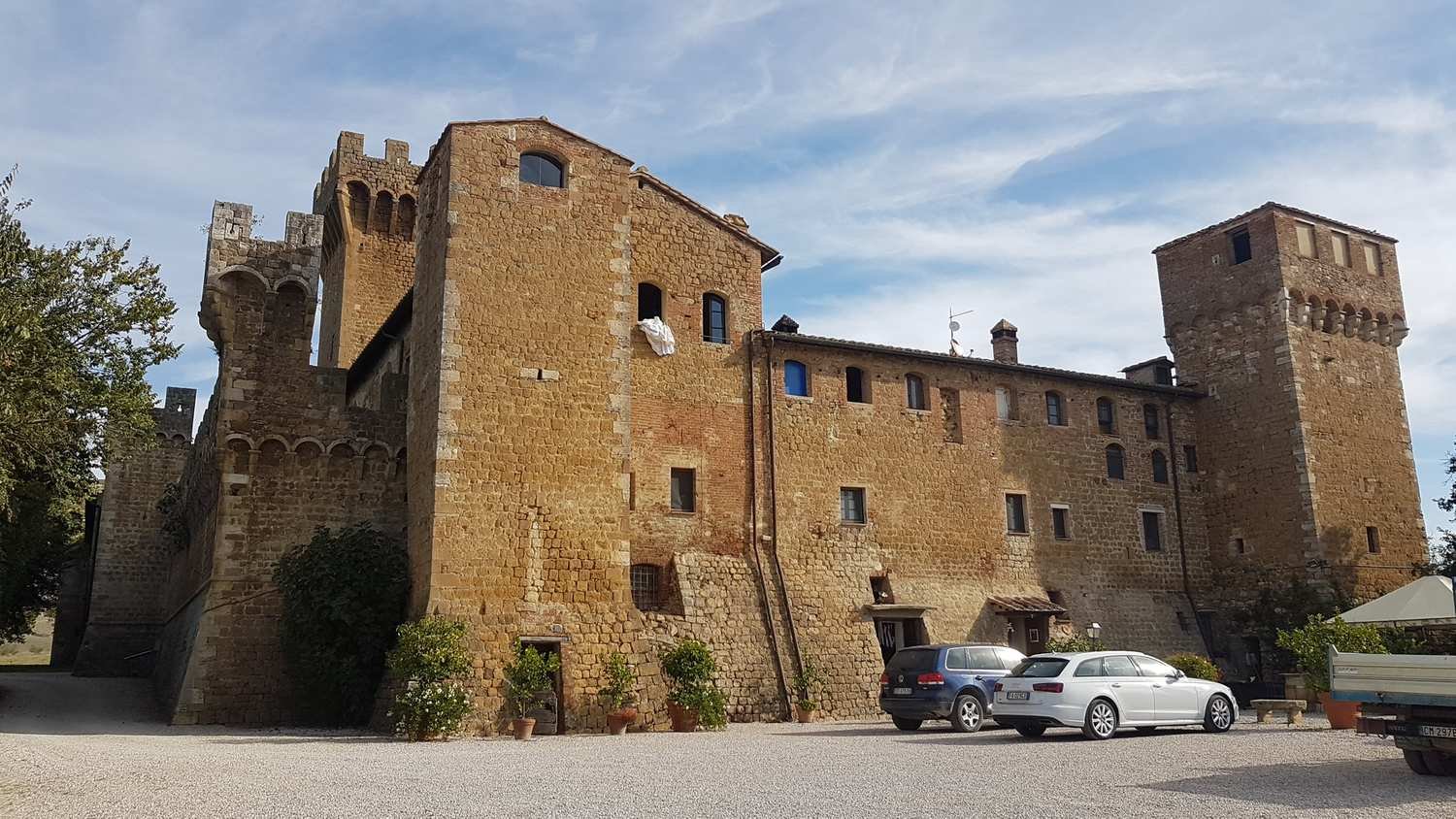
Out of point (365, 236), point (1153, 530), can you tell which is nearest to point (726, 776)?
point (1153, 530)

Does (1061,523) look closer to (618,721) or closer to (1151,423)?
(1151,423)

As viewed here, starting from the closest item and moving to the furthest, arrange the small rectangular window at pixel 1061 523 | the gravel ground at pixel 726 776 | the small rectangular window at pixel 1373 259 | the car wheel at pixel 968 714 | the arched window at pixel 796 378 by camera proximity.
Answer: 1. the gravel ground at pixel 726 776
2. the car wheel at pixel 968 714
3. the arched window at pixel 796 378
4. the small rectangular window at pixel 1061 523
5. the small rectangular window at pixel 1373 259

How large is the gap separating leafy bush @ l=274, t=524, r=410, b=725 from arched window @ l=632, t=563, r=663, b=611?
514 centimetres

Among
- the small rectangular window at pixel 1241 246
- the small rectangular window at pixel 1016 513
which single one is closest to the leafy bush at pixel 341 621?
the small rectangular window at pixel 1016 513

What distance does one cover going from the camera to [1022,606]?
29109mm

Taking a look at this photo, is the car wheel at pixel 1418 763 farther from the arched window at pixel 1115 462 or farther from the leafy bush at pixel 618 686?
the arched window at pixel 1115 462

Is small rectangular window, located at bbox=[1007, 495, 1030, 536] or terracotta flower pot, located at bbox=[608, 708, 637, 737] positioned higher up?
small rectangular window, located at bbox=[1007, 495, 1030, 536]

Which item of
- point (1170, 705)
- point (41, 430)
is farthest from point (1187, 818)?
point (41, 430)

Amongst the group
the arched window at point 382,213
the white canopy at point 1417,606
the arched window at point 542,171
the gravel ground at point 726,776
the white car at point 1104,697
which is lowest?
the gravel ground at point 726,776

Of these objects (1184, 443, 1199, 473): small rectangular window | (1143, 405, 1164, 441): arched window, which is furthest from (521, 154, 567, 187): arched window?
(1184, 443, 1199, 473): small rectangular window

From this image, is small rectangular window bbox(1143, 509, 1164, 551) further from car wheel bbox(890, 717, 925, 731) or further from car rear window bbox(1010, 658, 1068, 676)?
car rear window bbox(1010, 658, 1068, 676)

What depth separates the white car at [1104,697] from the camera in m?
16.9

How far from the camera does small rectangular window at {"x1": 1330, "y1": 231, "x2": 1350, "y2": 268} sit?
35.2 metres

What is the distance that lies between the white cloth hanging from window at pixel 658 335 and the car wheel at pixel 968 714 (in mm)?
10833
